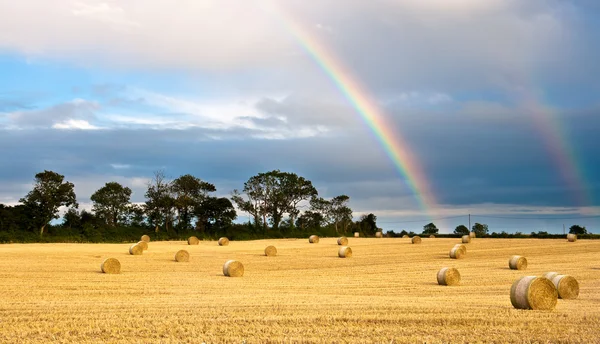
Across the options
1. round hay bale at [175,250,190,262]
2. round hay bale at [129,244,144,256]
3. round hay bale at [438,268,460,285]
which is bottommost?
round hay bale at [438,268,460,285]

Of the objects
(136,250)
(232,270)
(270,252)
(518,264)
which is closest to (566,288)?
(518,264)

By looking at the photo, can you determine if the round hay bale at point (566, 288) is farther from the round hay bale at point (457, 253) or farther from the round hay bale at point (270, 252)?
the round hay bale at point (270, 252)

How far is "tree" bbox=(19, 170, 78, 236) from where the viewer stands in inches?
2608

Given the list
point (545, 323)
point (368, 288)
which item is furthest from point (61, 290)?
point (545, 323)

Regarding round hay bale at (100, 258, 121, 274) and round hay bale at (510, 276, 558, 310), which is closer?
round hay bale at (510, 276, 558, 310)

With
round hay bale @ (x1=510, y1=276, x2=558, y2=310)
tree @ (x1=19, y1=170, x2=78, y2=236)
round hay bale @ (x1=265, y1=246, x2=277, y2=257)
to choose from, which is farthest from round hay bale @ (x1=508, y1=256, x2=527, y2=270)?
tree @ (x1=19, y1=170, x2=78, y2=236)

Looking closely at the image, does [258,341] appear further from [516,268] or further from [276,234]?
[276,234]

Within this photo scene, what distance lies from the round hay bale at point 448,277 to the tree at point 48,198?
170ft

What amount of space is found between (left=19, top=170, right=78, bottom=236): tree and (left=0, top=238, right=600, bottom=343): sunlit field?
34.4m

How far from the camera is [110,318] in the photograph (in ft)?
42.7

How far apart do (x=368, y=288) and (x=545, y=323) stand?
9372 mm

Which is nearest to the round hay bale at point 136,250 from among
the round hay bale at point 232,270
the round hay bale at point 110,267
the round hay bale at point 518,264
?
the round hay bale at point 110,267

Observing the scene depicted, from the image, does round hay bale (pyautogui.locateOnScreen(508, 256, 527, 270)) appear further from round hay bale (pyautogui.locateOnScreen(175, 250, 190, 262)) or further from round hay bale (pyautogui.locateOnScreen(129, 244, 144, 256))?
round hay bale (pyautogui.locateOnScreen(129, 244, 144, 256))

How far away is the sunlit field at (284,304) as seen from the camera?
1104 cm
